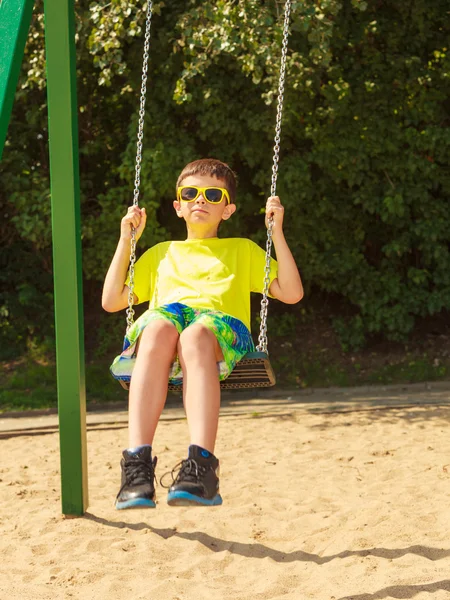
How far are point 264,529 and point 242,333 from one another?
1772 millimetres

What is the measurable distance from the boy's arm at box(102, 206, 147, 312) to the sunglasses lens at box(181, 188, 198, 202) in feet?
0.61

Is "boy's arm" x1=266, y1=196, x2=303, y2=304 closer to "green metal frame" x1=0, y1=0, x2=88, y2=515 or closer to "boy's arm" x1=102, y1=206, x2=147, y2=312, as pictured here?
"boy's arm" x1=102, y1=206, x2=147, y2=312

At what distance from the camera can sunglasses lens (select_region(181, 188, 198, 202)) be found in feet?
12.6

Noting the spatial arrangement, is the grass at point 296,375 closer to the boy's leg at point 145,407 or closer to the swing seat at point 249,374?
the swing seat at point 249,374

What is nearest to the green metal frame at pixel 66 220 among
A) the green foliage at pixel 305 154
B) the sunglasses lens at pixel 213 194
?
the sunglasses lens at pixel 213 194

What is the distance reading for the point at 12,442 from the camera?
24.8ft

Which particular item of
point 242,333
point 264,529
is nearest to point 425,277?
point 264,529

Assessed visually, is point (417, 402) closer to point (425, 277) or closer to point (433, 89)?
point (425, 277)

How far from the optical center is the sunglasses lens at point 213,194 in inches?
Answer: 150

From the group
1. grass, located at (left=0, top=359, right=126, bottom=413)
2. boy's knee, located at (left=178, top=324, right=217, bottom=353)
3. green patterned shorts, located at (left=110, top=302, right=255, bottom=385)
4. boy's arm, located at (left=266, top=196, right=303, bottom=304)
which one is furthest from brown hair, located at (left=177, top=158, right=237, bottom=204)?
grass, located at (left=0, top=359, right=126, bottom=413)

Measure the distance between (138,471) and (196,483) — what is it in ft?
0.75

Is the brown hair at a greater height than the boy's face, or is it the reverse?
the brown hair

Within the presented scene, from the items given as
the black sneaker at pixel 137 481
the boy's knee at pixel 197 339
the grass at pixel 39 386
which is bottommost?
the grass at pixel 39 386

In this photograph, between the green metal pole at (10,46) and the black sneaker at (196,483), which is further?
the green metal pole at (10,46)
